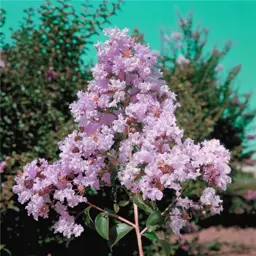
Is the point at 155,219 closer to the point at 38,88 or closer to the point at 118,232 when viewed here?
the point at 118,232

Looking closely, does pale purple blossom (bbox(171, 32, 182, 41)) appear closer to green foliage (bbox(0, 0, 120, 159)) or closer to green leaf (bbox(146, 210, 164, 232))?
green foliage (bbox(0, 0, 120, 159))

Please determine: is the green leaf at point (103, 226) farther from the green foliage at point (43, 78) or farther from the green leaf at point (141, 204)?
the green foliage at point (43, 78)

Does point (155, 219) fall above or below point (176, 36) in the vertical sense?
below

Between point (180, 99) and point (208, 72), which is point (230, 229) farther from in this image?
point (180, 99)

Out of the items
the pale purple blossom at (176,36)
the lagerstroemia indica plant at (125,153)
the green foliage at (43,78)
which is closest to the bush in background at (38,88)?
the green foliage at (43,78)

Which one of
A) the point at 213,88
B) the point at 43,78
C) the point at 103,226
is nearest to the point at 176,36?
the point at 213,88

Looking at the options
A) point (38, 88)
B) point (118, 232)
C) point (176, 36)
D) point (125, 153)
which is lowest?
point (118, 232)

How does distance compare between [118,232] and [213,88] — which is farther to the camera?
[213,88]

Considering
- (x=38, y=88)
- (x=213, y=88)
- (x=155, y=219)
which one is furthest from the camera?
(x=213, y=88)
